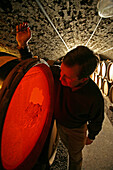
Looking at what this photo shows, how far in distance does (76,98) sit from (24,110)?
25.0 inches

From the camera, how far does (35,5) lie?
103 centimetres

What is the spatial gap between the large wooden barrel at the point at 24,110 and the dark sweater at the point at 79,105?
0.21 metres

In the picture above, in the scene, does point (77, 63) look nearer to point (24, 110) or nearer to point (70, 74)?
point (70, 74)

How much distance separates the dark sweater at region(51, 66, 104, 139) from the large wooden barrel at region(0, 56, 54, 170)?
0.68 ft

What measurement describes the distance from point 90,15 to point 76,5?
1.37 feet

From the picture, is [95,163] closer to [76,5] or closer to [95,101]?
[95,101]

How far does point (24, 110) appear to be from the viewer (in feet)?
2.72

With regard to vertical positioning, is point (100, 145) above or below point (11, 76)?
below

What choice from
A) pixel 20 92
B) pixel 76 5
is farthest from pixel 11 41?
pixel 20 92

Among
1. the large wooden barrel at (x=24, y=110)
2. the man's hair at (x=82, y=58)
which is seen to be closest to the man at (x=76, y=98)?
the man's hair at (x=82, y=58)

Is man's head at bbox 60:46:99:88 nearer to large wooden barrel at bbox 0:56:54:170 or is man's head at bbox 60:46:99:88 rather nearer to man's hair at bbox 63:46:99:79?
man's hair at bbox 63:46:99:79


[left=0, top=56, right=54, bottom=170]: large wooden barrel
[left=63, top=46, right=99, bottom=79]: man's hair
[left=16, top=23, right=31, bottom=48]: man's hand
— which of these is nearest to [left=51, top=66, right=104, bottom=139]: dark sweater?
[left=0, top=56, right=54, bottom=170]: large wooden barrel

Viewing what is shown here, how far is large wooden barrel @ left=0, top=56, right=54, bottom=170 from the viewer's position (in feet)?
1.59

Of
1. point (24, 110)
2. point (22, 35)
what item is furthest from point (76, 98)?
point (22, 35)
